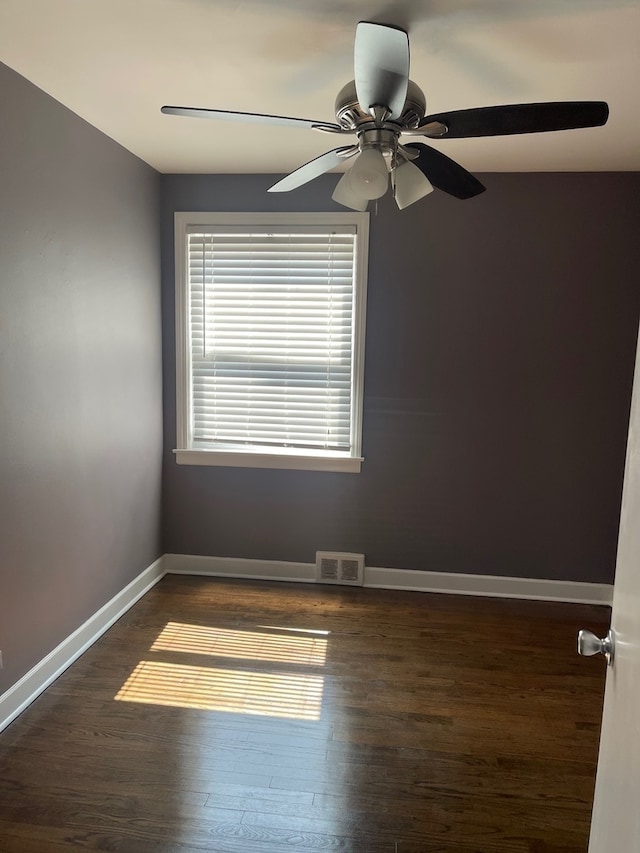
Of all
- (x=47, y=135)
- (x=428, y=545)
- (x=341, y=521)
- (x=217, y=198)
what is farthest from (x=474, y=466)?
(x=47, y=135)

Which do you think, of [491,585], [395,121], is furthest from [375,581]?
[395,121]

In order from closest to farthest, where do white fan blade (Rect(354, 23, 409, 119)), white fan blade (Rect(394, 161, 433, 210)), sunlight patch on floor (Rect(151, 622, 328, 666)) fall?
white fan blade (Rect(354, 23, 409, 119))
white fan blade (Rect(394, 161, 433, 210))
sunlight patch on floor (Rect(151, 622, 328, 666))

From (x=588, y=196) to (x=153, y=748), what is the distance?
11.3 ft

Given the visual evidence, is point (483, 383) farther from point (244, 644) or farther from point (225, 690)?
point (225, 690)

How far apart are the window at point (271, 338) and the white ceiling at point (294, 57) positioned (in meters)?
0.71

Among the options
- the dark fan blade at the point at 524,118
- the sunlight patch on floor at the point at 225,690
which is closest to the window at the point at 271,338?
the sunlight patch on floor at the point at 225,690

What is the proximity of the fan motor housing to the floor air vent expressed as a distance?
8.35ft

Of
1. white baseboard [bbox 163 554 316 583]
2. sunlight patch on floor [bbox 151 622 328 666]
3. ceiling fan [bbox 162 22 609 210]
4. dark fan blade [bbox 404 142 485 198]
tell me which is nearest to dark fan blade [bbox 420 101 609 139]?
ceiling fan [bbox 162 22 609 210]

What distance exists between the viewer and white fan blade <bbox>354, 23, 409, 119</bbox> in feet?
4.63

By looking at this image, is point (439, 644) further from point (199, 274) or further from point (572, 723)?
point (199, 274)

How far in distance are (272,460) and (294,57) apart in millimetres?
2212

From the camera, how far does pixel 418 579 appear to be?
12.1 feet

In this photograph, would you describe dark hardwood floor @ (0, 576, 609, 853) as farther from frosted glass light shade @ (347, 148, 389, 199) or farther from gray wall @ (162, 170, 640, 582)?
frosted glass light shade @ (347, 148, 389, 199)

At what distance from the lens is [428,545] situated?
3674 millimetres
